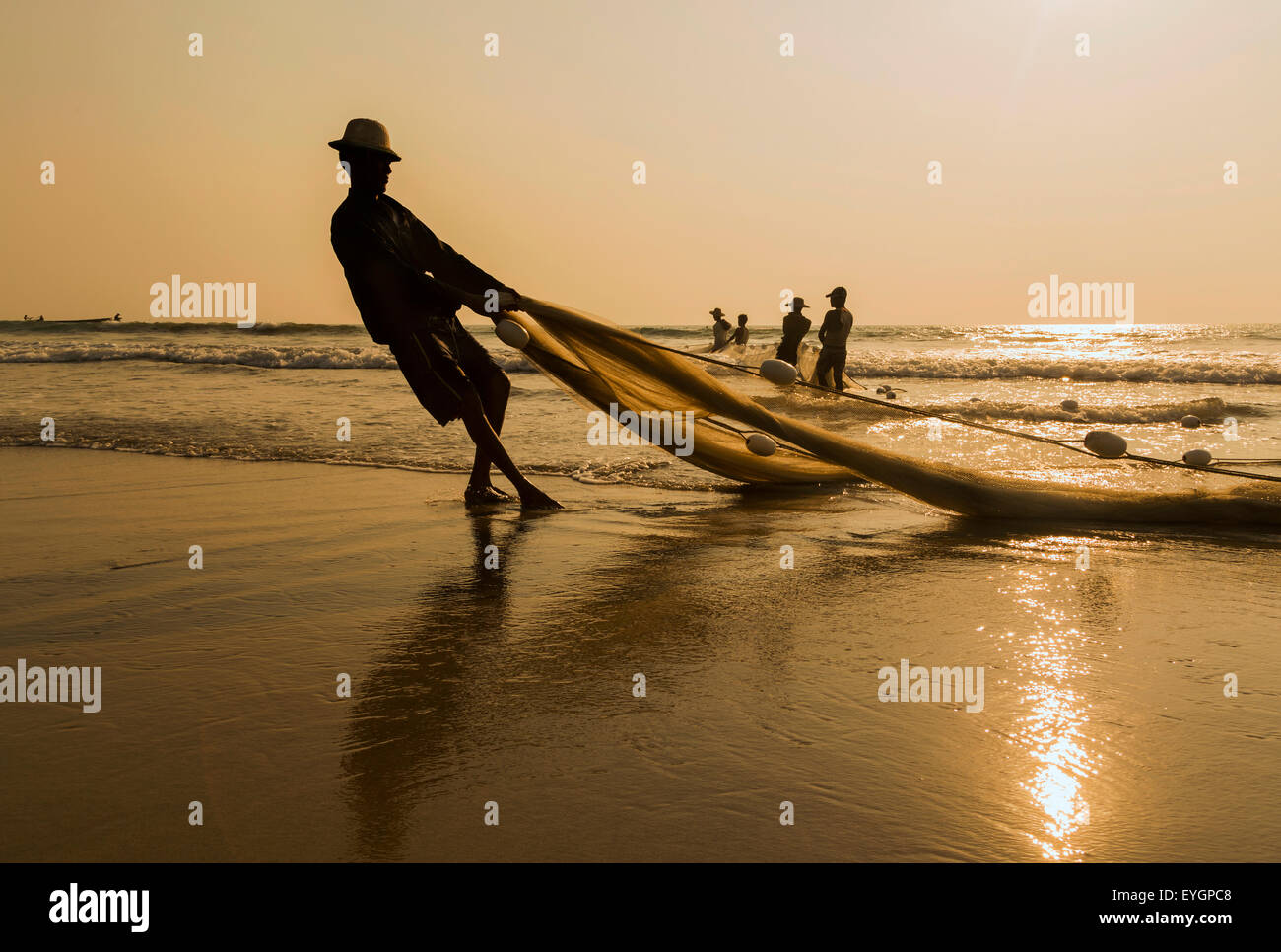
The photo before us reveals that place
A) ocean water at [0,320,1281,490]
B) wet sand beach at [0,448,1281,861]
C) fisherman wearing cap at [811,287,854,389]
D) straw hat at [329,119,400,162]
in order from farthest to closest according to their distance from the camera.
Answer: fisherman wearing cap at [811,287,854,389] < ocean water at [0,320,1281,490] < straw hat at [329,119,400,162] < wet sand beach at [0,448,1281,861]

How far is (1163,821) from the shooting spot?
201 cm

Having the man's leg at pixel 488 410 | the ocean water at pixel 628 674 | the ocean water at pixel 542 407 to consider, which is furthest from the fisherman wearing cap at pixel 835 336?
the man's leg at pixel 488 410

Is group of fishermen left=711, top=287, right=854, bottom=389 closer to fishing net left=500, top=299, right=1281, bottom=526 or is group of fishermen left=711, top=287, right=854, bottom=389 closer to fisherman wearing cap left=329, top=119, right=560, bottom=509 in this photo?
fishing net left=500, top=299, right=1281, bottom=526

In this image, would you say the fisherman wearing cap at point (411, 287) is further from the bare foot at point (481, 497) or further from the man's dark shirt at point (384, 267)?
the bare foot at point (481, 497)

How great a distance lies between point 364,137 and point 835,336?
31.5 feet

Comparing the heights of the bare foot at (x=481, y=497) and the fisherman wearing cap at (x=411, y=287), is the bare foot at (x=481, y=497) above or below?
below

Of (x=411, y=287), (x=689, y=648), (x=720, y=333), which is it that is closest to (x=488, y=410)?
(x=411, y=287)

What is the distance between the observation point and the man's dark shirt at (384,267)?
17.5ft

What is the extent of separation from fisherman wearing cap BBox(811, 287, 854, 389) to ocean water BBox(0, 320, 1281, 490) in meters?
Result: 0.91

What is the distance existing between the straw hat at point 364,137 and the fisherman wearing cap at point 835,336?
9.32 meters

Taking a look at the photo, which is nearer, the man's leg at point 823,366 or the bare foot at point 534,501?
the bare foot at point 534,501

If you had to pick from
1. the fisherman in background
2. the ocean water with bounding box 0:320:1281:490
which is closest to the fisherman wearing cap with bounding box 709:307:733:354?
the ocean water with bounding box 0:320:1281:490

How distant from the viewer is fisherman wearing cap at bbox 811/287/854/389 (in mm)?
13943

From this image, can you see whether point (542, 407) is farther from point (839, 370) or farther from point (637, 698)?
point (637, 698)
